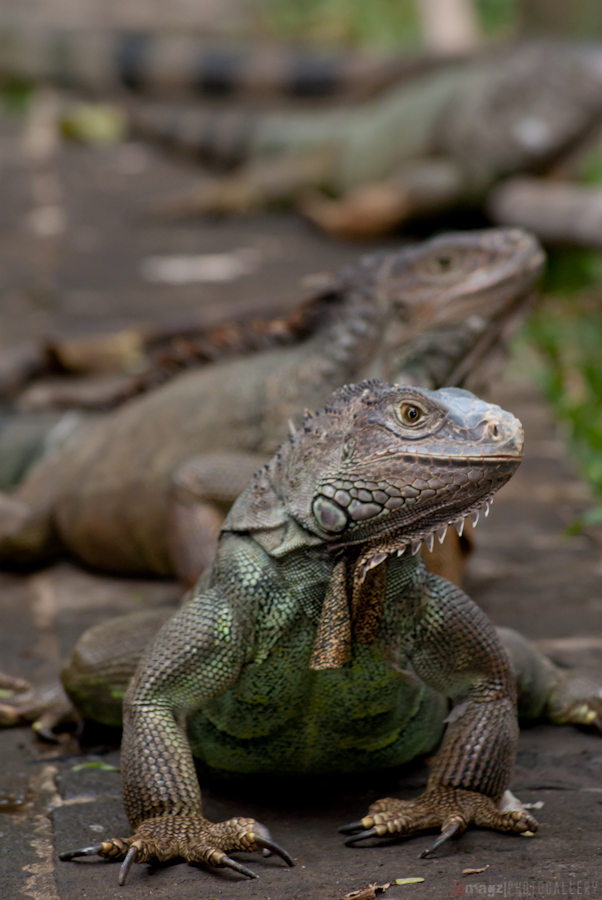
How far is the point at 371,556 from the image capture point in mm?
2381

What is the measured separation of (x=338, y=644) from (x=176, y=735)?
0.43 m

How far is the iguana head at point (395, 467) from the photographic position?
2264mm

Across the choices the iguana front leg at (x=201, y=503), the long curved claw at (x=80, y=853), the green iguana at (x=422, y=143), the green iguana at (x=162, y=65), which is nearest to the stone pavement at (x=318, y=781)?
the long curved claw at (x=80, y=853)

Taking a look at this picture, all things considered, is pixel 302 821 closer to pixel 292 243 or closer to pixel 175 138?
pixel 292 243

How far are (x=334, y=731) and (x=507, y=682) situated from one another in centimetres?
44

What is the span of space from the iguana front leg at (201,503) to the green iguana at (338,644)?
1080 mm

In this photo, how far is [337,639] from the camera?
8.07ft

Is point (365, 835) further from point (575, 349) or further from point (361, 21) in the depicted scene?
point (361, 21)

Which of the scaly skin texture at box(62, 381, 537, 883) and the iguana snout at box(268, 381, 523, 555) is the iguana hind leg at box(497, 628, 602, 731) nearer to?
the scaly skin texture at box(62, 381, 537, 883)

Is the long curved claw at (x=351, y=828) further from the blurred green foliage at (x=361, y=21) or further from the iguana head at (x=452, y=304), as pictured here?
the blurred green foliage at (x=361, y=21)

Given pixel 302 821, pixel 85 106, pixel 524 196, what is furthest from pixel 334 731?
pixel 85 106

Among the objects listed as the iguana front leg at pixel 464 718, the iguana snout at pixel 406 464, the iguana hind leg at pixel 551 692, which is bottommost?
the iguana hind leg at pixel 551 692

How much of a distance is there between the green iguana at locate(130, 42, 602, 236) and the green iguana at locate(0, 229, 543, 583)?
5.50 m

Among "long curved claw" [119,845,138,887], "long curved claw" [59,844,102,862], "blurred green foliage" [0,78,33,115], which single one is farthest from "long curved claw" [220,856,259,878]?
"blurred green foliage" [0,78,33,115]
